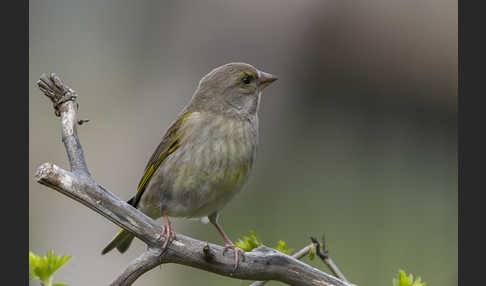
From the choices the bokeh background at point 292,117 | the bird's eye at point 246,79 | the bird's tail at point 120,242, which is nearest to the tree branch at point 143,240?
the bird's tail at point 120,242

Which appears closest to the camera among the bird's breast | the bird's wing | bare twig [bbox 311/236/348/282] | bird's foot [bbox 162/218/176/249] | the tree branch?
the tree branch

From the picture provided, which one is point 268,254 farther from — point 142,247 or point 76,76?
point 76,76

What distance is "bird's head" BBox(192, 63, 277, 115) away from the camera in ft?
11.2

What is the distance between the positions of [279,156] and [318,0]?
2.13 m

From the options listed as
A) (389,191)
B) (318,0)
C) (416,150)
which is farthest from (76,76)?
(416,150)

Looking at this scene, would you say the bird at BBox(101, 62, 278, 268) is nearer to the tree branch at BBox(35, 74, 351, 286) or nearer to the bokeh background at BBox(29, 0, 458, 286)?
the tree branch at BBox(35, 74, 351, 286)

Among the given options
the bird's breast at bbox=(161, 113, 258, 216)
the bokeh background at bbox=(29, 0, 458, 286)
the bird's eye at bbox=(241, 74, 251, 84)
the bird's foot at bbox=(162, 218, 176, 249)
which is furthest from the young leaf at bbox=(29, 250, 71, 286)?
the bokeh background at bbox=(29, 0, 458, 286)

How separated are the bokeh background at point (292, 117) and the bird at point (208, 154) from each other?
103 inches

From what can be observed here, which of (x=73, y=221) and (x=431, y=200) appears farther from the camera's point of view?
(x=431, y=200)

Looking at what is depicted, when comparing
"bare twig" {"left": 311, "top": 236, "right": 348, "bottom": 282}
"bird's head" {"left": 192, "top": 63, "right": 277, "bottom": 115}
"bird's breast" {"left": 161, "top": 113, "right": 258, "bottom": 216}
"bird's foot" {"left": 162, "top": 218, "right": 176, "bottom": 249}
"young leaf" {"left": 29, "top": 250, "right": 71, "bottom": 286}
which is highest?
"bird's head" {"left": 192, "top": 63, "right": 277, "bottom": 115}

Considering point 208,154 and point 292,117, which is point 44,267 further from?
point 292,117

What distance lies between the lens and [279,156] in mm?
8125

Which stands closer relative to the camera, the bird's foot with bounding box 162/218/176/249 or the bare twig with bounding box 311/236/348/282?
the bird's foot with bounding box 162/218/176/249

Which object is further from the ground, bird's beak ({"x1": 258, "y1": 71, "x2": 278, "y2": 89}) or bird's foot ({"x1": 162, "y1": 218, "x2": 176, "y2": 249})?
bird's beak ({"x1": 258, "y1": 71, "x2": 278, "y2": 89})
